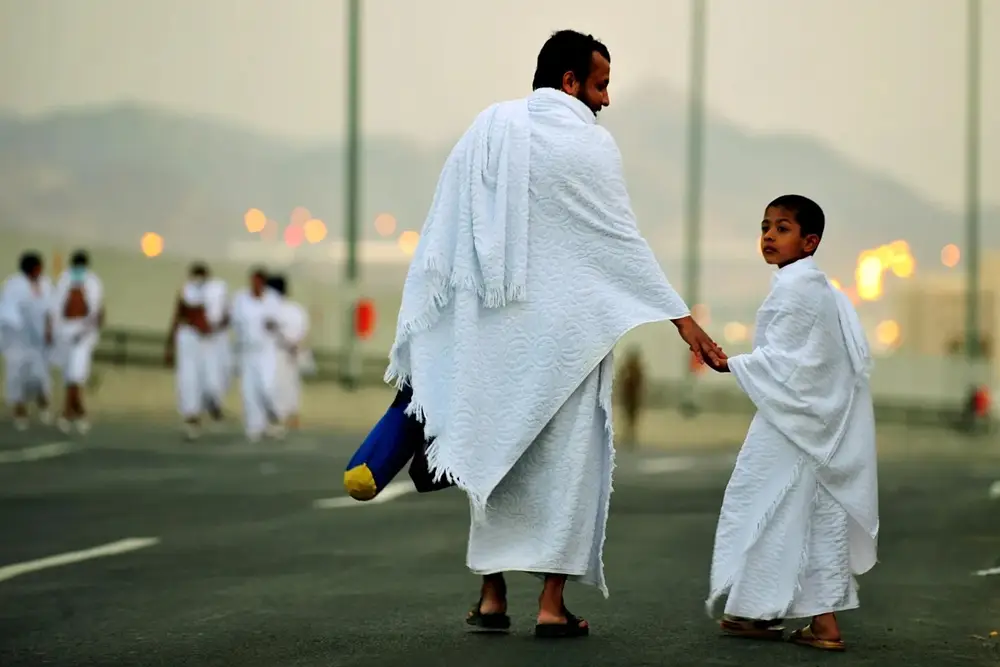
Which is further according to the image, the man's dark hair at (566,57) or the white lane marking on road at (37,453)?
the white lane marking on road at (37,453)

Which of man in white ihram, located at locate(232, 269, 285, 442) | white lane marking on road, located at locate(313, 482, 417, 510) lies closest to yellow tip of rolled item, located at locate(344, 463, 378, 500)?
white lane marking on road, located at locate(313, 482, 417, 510)

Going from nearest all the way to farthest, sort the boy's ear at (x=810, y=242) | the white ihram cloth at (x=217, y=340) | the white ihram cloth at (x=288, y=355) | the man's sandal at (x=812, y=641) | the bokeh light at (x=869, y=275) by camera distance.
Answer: the man's sandal at (x=812, y=641) < the boy's ear at (x=810, y=242) < the white ihram cloth at (x=217, y=340) < the white ihram cloth at (x=288, y=355) < the bokeh light at (x=869, y=275)

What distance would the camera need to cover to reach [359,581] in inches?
389

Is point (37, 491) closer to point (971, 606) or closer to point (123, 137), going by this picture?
point (971, 606)

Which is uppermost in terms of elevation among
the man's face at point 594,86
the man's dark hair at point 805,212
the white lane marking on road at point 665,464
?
the man's face at point 594,86

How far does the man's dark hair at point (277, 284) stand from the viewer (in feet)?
87.9

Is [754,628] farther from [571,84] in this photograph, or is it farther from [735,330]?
[735,330]

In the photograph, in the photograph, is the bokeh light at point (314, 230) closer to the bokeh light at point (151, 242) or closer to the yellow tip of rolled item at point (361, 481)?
the bokeh light at point (151, 242)

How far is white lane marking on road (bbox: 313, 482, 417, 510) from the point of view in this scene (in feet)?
48.7

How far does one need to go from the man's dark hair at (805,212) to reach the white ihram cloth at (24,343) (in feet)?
65.9

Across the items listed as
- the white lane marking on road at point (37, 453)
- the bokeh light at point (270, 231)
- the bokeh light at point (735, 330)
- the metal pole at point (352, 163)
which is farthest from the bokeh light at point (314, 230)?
the white lane marking on road at point (37, 453)

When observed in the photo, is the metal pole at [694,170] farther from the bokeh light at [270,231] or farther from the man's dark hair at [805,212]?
the man's dark hair at [805,212]

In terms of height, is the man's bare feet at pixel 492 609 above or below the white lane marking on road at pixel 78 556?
above

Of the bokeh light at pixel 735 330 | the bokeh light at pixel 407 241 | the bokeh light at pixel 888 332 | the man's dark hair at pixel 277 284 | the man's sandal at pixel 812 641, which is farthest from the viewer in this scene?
the bokeh light at pixel 888 332
